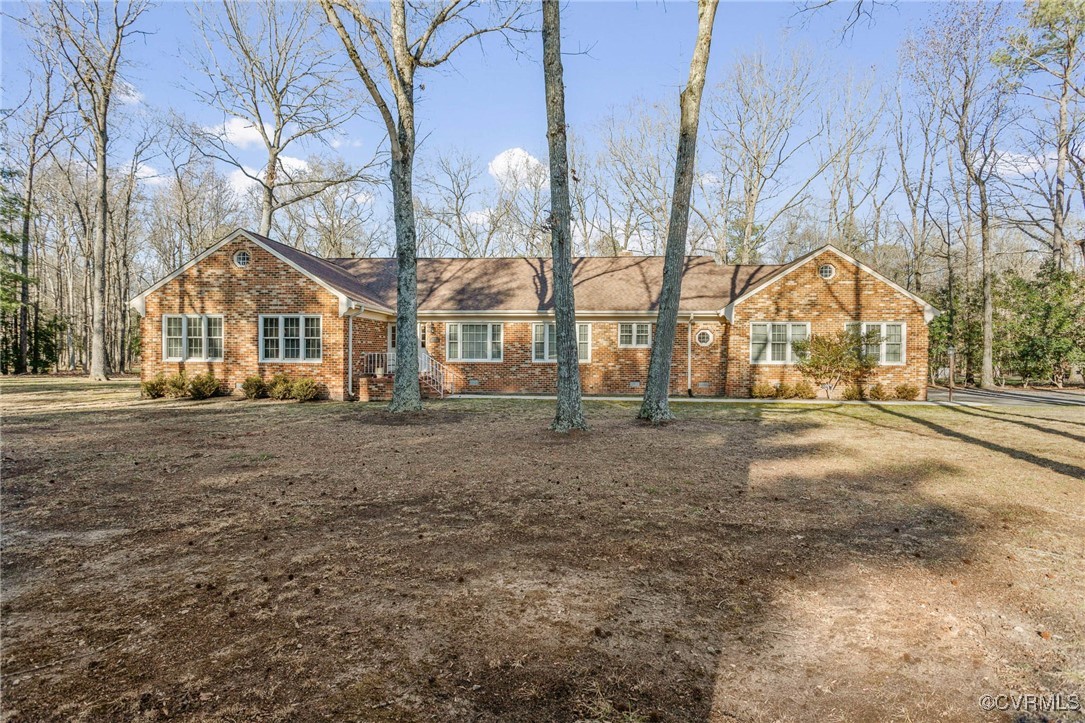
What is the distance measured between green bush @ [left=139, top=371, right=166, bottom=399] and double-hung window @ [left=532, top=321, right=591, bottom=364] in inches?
433

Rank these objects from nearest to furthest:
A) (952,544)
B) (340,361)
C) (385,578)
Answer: (385,578) → (952,544) → (340,361)

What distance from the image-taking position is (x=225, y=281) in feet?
51.1

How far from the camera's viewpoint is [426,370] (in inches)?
666

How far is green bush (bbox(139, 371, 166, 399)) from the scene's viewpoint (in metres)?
14.5

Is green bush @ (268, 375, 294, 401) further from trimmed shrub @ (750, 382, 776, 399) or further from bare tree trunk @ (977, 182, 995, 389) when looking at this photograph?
bare tree trunk @ (977, 182, 995, 389)

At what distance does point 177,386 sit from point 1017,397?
26.1 metres

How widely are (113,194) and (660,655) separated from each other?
40.0m

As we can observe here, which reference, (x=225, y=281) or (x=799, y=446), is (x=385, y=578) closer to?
(x=799, y=446)

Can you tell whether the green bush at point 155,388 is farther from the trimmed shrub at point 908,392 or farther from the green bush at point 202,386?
the trimmed shrub at point 908,392

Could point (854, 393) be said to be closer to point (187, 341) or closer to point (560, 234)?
point (560, 234)

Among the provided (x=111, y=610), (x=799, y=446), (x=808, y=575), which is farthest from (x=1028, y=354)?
(x=111, y=610)

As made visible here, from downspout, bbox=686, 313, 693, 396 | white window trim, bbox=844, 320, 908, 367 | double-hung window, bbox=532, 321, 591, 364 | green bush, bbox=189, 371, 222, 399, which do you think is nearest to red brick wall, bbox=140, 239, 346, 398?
green bush, bbox=189, 371, 222, 399

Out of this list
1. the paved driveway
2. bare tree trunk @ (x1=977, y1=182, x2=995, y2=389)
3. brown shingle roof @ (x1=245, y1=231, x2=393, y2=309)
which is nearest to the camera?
the paved driveway

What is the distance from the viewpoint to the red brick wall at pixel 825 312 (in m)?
16.2
